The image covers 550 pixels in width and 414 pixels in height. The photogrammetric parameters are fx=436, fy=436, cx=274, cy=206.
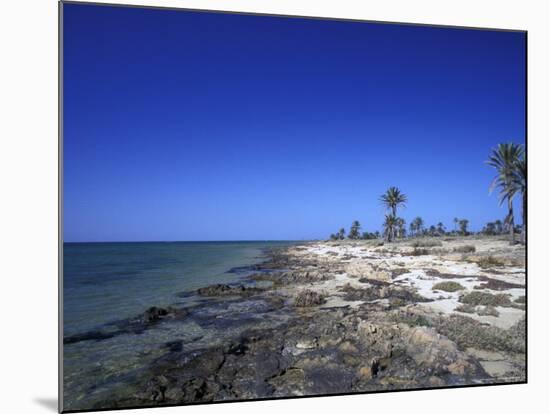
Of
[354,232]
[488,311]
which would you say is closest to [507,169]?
[488,311]

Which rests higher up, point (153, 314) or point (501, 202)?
point (501, 202)

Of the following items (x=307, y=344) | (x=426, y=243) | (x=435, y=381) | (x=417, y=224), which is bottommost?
(x=435, y=381)

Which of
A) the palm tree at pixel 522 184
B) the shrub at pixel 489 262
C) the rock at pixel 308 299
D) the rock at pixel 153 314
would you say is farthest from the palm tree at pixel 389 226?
the rock at pixel 153 314

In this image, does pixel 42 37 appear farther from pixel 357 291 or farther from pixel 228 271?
pixel 357 291

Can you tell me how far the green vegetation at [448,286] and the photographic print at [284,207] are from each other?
0.02 meters

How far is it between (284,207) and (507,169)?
101 inches

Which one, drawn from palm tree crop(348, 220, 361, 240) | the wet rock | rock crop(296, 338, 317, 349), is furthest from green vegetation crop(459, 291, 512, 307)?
the wet rock

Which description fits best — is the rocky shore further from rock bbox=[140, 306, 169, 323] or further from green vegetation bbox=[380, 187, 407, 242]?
green vegetation bbox=[380, 187, 407, 242]

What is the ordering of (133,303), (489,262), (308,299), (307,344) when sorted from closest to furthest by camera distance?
1. (133,303)
2. (307,344)
3. (308,299)
4. (489,262)

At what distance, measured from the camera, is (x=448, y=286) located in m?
4.93

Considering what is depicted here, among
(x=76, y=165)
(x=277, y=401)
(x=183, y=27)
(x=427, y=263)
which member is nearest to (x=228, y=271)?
(x=277, y=401)

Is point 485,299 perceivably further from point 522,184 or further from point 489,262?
point 522,184

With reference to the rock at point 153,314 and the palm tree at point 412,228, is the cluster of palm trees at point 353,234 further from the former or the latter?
the rock at point 153,314

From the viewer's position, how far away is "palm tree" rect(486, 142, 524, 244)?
Result: 494cm
